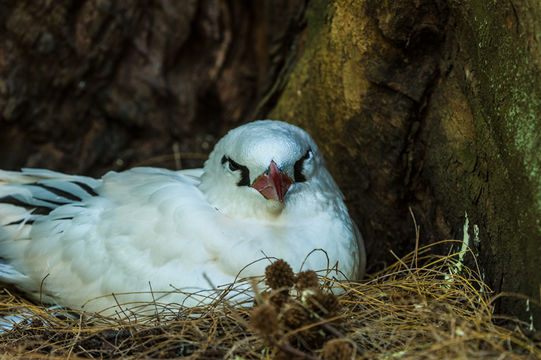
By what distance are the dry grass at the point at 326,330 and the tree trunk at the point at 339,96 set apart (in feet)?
0.61

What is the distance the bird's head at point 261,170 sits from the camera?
2600 millimetres

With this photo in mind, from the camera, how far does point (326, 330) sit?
82.6 inches

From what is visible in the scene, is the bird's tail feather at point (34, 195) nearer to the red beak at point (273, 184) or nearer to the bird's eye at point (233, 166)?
the bird's eye at point (233, 166)

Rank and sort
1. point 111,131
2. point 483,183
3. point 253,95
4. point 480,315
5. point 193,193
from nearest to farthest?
1. point 480,315
2. point 483,183
3. point 193,193
4. point 111,131
5. point 253,95

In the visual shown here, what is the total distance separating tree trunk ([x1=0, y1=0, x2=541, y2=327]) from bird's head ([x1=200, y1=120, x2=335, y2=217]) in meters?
0.51

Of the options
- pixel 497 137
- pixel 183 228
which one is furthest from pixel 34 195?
pixel 497 137

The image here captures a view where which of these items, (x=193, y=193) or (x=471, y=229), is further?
(x=193, y=193)

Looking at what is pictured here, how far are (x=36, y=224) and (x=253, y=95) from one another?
2267 millimetres

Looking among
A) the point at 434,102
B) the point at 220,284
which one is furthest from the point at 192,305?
the point at 434,102

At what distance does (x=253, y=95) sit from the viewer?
4.77 meters

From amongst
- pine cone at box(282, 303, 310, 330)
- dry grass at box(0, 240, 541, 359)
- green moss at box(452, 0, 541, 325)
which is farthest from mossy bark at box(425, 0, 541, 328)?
pine cone at box(282, 303, 310, 330)

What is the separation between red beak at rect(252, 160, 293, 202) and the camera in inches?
101

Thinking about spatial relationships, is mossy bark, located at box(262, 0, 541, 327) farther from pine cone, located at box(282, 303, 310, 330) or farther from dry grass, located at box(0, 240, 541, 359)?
pine cone, located at box(282, 303, 310, 330)

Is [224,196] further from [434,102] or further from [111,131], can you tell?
[111,131]
